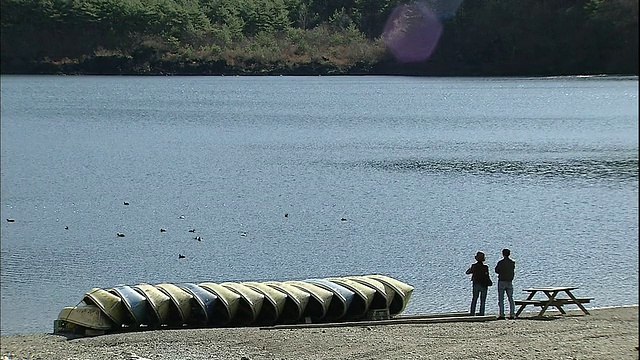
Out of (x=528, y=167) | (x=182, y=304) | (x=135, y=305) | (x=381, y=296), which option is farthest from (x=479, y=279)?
(x=528, y=167)

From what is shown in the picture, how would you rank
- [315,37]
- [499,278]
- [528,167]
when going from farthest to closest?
1. [315,37]
2. [528,167]
3. [499,278]

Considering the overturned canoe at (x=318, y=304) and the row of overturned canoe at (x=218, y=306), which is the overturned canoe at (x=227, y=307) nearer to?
the row of overturned canoe at (x=218, y=306)

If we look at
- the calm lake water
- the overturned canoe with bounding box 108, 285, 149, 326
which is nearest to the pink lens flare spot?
the calm lake water

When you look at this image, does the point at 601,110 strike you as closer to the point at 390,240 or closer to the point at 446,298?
the point at 390,240

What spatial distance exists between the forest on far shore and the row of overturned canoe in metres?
5.41

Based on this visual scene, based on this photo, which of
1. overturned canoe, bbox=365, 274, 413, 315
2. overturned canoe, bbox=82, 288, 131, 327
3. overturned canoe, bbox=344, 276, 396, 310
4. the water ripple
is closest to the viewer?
overturned canoe, bbox=82, 288, 131, 327

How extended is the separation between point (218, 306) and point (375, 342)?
4.09 meters

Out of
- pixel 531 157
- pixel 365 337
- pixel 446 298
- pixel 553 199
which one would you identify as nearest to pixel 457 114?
pixel 531 157

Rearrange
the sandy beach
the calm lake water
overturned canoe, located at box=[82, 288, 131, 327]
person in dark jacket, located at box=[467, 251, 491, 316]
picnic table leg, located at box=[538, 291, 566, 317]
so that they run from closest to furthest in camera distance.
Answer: the sandy beach < person in dark jacket, located at box=[467, 251, 491, 316] < overturned canoe, located at box=[82, 288, 131, 327] < picnic table leg, located at box=[538, 291, 566, 317] < the calm lake water

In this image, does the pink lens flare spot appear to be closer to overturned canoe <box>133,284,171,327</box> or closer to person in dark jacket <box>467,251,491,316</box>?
person in dark jacket <box>467,251,491,316</box>

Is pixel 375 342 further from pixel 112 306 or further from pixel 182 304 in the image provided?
pixel 112 306

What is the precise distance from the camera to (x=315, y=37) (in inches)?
5162

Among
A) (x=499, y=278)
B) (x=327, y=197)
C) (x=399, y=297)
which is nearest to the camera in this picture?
(x=499, y=278)

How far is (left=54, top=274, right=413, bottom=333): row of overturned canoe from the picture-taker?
66.1 ft
